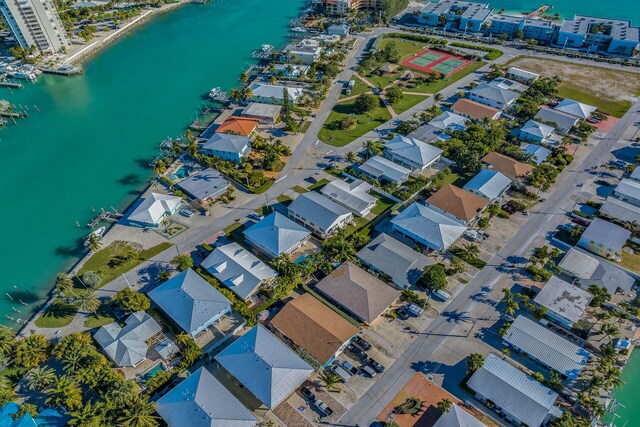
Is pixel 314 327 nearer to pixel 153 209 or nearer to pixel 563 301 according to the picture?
pixel 563 301

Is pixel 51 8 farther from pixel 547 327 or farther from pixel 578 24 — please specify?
pixel 578 24

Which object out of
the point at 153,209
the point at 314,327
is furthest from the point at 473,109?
the point at 153,209

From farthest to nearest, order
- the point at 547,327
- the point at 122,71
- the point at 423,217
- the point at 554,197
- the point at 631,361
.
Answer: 1. the point at 122,71
2. the point at 554,197
3. the point at 423,217
4. the point at 547,327
5. the point at 631,361

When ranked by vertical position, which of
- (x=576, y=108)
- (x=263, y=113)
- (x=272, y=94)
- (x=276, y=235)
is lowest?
(x=576, y=108)

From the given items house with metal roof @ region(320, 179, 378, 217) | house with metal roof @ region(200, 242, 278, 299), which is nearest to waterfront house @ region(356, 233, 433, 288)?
house with metal roof @ region(320, 179, 378, 217)

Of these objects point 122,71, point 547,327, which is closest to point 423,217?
point 547,327

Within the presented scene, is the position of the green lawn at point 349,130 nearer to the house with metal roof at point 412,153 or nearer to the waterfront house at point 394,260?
the house with metal roof at point 412,153

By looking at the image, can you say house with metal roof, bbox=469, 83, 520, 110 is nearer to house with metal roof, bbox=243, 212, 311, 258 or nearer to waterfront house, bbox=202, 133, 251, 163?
waterfront house, bbox=202, 133, 251, 163
